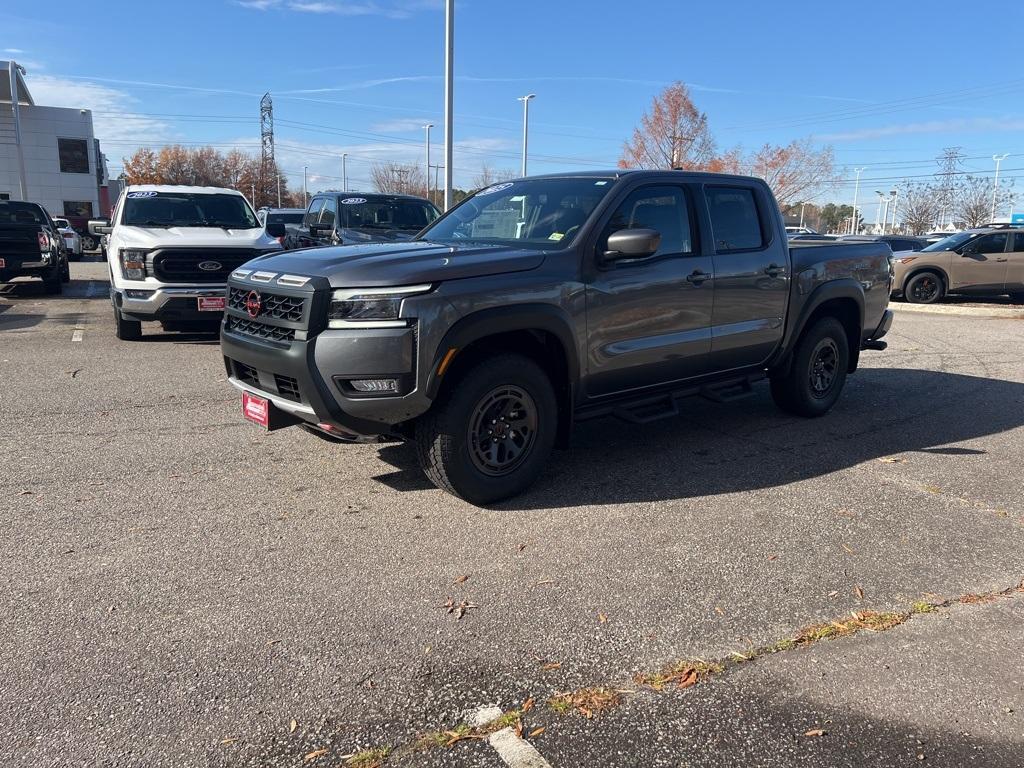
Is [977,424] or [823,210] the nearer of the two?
[977,424]

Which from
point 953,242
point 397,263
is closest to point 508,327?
point 397,263

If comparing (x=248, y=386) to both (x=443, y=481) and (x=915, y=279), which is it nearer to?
(x=443, y=481)

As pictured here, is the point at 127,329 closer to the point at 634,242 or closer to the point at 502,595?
the point at 634,242

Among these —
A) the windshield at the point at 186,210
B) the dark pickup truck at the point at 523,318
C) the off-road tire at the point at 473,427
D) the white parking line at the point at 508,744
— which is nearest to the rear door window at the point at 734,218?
the dark pickup truck at the point at 523,318

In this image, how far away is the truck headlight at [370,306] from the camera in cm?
403

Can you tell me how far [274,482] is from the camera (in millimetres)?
4863

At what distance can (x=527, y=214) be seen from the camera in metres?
5.29

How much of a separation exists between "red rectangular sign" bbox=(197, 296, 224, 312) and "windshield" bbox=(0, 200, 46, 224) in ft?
27.4

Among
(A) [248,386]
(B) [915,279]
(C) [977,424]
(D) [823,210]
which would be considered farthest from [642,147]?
(D) [823,210]

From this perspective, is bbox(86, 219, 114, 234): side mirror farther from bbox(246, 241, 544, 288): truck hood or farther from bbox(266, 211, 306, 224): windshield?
bbox(266, 211, 306, 224): windshield

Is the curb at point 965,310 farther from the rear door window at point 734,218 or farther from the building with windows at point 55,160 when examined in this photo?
the building with windows at point 55,160

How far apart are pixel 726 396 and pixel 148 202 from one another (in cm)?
840

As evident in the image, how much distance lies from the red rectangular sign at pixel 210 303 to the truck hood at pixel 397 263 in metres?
4.85

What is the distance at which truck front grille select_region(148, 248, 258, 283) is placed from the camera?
366 inches
